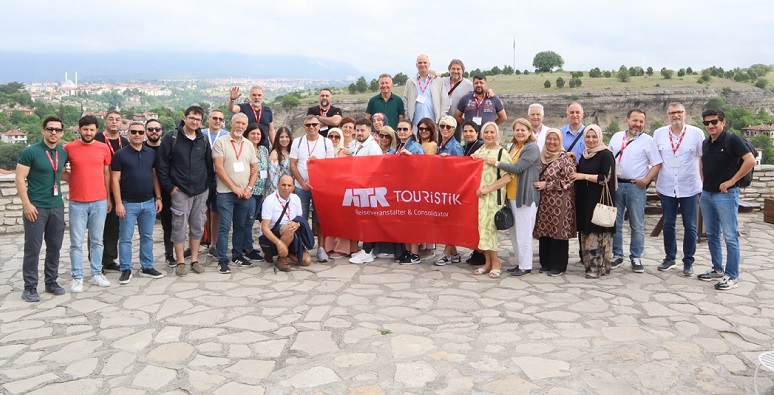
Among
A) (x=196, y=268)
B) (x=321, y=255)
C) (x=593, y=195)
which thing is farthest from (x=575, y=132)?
(x=196, y=268)

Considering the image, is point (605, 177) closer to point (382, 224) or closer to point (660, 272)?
point (660, 272)

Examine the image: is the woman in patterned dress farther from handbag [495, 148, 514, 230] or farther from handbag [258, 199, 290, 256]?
handbag [258, 199, 290, 256]

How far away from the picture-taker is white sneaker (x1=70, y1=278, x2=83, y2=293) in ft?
19.5

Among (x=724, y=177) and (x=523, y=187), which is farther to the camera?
(x=523, y=187)

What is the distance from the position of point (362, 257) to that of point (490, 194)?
1739 millimetres

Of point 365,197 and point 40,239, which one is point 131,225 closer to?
point 40,239

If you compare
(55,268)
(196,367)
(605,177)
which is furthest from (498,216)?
(55,268)

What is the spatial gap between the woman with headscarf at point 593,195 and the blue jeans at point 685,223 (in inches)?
31.8

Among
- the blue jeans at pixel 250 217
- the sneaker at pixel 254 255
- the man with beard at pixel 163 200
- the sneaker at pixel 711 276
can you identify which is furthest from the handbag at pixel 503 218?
the man with beard at pixel 163 200

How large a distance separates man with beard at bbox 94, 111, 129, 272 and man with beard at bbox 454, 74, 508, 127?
4.22 metres

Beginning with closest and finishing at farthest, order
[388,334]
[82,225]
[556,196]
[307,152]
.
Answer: [388,334] < [82,225] < [556,196] < [307,152]

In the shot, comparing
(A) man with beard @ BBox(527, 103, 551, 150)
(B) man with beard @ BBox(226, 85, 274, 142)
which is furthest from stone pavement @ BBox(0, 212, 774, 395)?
(B) man with beard @ BBox(226, 85, 274, 142)

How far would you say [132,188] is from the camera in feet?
20.3

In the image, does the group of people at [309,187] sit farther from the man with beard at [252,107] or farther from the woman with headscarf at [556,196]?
the man with beard at [252,107]
